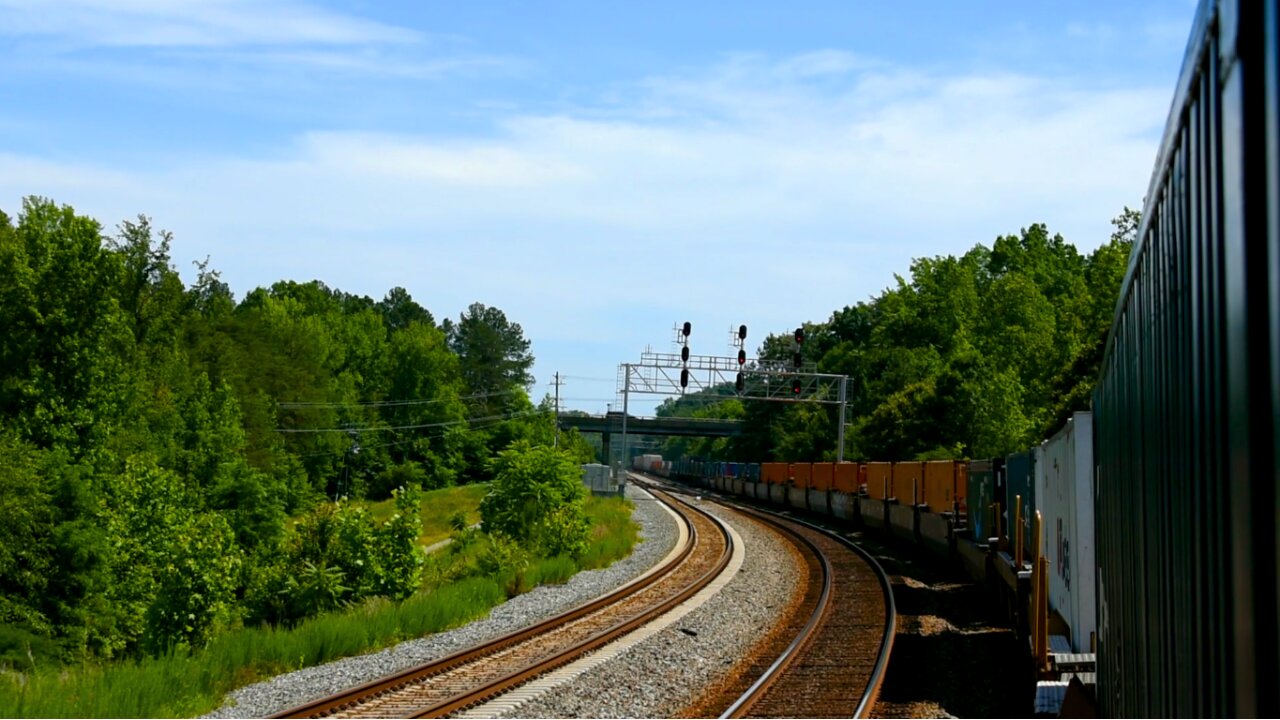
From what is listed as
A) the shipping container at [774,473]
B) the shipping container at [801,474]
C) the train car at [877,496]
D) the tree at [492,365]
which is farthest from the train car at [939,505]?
the tree at [492,365]

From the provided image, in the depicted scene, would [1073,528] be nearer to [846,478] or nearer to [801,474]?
[846,478]

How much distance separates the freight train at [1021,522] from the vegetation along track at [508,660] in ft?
17.9

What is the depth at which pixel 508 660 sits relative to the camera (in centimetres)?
1627

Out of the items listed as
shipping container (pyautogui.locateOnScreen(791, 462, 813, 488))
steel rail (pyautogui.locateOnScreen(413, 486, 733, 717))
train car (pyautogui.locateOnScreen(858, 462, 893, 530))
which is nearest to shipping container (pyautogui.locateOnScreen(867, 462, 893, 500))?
train car (pyautogui.locateOnScreen(858, 462, 893, 530))

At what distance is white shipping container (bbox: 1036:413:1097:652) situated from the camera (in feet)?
38.1

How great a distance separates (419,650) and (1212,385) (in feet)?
49.6

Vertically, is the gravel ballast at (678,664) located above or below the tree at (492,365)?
below

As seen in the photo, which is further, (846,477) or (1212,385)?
(846,477)

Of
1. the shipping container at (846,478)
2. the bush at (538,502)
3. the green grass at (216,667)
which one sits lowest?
the green grass at (216,667)

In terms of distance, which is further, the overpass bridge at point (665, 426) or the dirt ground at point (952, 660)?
the overpass bridge at point (665, 426)

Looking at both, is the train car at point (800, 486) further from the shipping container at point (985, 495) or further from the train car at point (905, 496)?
the shipping container at point (985, 495)

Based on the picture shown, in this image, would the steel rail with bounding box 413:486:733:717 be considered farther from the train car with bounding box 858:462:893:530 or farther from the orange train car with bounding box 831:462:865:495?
the orange train car with bounding box 831:462:865:495

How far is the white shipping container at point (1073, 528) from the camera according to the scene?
1162 cm

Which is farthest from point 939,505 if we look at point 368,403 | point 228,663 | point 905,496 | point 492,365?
point 492,365
